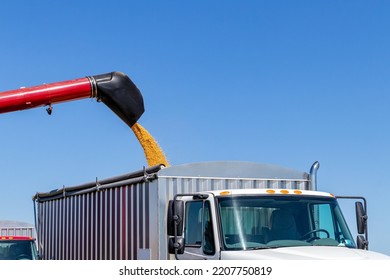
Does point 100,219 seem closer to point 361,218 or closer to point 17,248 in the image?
point 17,248

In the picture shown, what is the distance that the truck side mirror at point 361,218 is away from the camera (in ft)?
30.1

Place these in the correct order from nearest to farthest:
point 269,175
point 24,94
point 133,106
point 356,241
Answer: point 356,241 < point 269,175 < point 24,94 < point 133,106

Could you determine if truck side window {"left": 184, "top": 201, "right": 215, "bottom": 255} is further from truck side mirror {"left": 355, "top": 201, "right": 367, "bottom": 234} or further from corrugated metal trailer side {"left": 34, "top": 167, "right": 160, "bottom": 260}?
truck side mirror {"left": 355, "top": 201, "right": 367, "bottom": 234}

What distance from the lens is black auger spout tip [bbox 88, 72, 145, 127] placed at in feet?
46.9

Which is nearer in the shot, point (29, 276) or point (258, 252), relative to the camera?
point (29, 276)

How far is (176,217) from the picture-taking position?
8.08 m

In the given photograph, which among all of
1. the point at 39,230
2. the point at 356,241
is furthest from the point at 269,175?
the point at 39,230

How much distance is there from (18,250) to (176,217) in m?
7.74

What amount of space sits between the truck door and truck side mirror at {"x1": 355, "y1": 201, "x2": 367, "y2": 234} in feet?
7.35

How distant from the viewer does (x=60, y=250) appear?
1385cm

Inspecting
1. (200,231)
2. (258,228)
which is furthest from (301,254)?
(200,231)

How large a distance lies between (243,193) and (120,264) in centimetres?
199

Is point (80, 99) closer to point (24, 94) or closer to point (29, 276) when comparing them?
point (24, 94)

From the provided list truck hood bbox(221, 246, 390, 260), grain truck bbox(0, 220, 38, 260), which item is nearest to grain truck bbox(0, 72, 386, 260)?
truck hood bbox(221, 246, 390, 260)
